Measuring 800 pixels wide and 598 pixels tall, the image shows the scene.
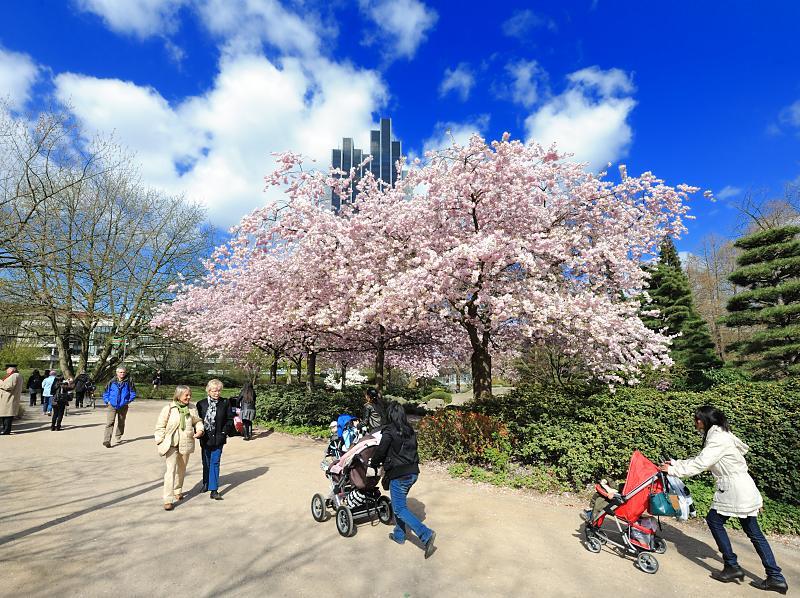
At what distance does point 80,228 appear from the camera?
800 inches

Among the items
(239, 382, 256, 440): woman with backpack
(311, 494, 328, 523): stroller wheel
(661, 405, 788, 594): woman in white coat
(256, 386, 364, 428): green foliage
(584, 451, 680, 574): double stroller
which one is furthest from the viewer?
(256, 386, 364, 428): green foliage

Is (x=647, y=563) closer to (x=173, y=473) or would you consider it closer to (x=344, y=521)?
(x=344, y=521)

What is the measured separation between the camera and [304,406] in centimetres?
1330

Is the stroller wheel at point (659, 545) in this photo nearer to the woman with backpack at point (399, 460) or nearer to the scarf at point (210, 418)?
the woman with backpack at point (399, 460)

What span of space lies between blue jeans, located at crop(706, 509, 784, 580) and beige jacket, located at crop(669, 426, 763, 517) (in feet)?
0.40

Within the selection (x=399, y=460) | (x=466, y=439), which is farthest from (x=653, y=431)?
(x=399, y=460)

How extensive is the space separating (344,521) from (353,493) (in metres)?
0.32

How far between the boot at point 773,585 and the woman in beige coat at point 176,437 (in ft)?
21.6

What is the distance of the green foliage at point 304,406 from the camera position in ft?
42.9

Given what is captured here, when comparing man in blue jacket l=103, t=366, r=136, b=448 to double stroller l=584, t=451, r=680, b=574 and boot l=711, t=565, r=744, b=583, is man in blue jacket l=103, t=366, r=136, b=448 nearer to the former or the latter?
double stroller l=584, t=451, r=680, b=574

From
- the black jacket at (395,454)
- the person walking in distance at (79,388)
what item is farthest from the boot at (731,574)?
the person walking in distance at (79,388)

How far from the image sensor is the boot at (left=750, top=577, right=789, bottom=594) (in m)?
3.98

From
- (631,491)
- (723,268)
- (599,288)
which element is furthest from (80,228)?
(723,268)

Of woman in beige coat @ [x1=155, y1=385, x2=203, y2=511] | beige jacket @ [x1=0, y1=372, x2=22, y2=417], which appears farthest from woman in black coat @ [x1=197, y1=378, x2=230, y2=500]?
beige jacket @ [x1=0, y1=372, x2=22, y2=417]
